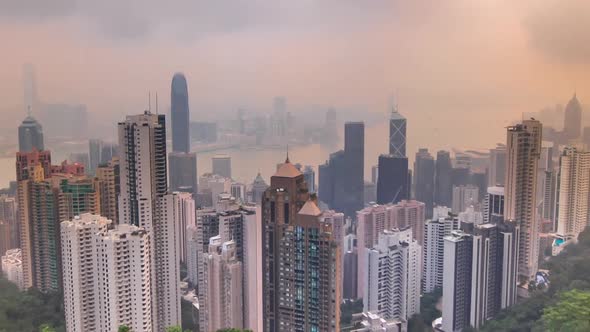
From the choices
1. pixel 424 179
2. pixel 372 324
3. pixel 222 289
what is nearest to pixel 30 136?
pixel 222 289

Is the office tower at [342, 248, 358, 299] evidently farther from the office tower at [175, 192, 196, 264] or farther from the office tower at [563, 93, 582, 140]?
the office tower at [563, 93, 582, 140]

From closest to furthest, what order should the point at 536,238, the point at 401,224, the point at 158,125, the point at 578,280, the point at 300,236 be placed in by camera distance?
the point at 300,236
the point at 578,280
the point at 158,125
the point at 536,238
the point at 401,224

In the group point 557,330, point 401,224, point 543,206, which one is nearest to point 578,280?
point 557,330

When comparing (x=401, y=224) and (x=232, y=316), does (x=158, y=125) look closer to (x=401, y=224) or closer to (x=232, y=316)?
(x=232, y=316)

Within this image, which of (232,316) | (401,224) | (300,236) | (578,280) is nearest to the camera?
(300,236)

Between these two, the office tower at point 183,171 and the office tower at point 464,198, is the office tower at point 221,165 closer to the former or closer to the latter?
the office tower at point 183,171
